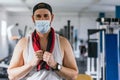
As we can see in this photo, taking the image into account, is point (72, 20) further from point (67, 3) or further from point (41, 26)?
point (41, 26)

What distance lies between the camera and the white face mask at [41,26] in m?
1.21

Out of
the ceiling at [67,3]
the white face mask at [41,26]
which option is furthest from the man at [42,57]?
the ceiling at [67,3]

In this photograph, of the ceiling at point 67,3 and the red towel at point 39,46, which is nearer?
the red towel at point 39,46

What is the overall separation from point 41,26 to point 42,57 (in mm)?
153

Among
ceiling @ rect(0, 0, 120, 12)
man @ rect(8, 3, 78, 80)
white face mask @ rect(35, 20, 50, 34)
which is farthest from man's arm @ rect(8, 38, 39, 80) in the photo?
ceiling @ rect(0, 0, 120, 12)

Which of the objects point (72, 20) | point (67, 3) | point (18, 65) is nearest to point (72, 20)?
point (72, 20)

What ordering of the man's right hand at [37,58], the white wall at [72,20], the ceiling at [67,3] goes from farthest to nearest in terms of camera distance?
the white wall at [72,20]
the ceiling at [67,3]
the man's right hand at [37,58]

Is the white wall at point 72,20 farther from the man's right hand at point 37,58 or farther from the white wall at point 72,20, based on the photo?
the man's right hand at point 37,58

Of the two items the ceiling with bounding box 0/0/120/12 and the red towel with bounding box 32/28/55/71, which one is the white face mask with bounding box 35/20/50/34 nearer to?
the red towel with bounding box 32/28/55/71

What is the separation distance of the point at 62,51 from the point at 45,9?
0.23m

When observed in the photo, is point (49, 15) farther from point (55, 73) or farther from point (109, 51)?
point (109, 51)

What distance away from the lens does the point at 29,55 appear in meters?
1.22

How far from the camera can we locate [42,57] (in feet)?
3.85

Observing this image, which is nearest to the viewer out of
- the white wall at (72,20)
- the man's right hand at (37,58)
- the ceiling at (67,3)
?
the man's right hand at (37,58)
